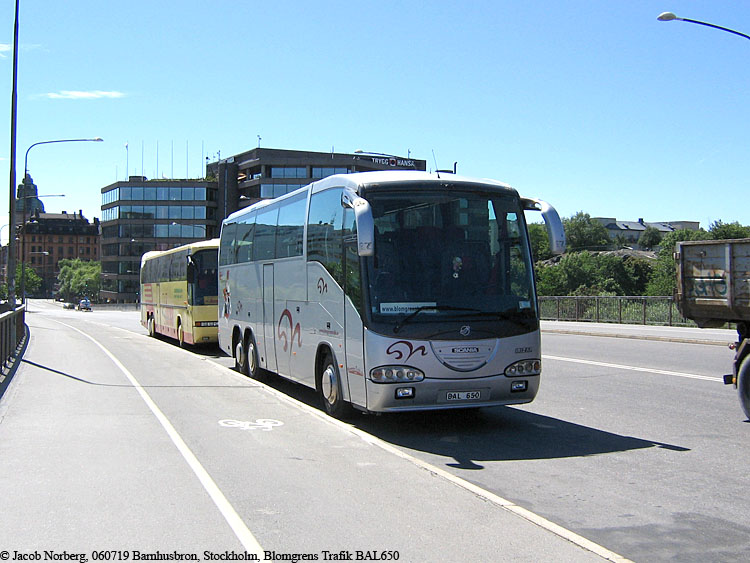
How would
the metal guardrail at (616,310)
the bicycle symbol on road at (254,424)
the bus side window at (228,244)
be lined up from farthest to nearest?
the metal guardrail at (616,310), the bus side window at (228,244), the bicycle symbol on road at (254,424)

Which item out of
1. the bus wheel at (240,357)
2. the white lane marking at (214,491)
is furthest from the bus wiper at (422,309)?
the bus wheel at (240,357)

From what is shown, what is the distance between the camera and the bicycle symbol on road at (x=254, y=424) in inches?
411

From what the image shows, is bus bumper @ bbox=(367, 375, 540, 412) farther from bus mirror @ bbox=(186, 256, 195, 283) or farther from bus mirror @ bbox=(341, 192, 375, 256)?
bus mirror @ bbox=(186, 256, 195, 283)

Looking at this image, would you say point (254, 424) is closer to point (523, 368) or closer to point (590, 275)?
point (523, 368)

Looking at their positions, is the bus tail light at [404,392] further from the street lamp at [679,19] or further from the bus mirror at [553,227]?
the street lamp at [679,19]

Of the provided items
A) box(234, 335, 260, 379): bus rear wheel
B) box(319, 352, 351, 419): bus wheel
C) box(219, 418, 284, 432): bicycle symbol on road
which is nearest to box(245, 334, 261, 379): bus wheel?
box(234, 335, 260, 379): bus rear wheel

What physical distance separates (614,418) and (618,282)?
126137mm

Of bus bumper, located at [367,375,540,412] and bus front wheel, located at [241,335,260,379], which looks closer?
bus bumper, located at [367,375,540,412]

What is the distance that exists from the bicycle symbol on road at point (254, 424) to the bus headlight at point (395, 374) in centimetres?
167

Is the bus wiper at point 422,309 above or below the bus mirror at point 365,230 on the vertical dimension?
below

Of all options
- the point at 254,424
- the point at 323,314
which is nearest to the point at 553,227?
the point at 323,314

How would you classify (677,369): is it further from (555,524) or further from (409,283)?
(555,524)

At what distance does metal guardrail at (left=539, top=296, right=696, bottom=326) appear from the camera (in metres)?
33.2

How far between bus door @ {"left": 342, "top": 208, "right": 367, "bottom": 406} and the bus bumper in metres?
0.33
